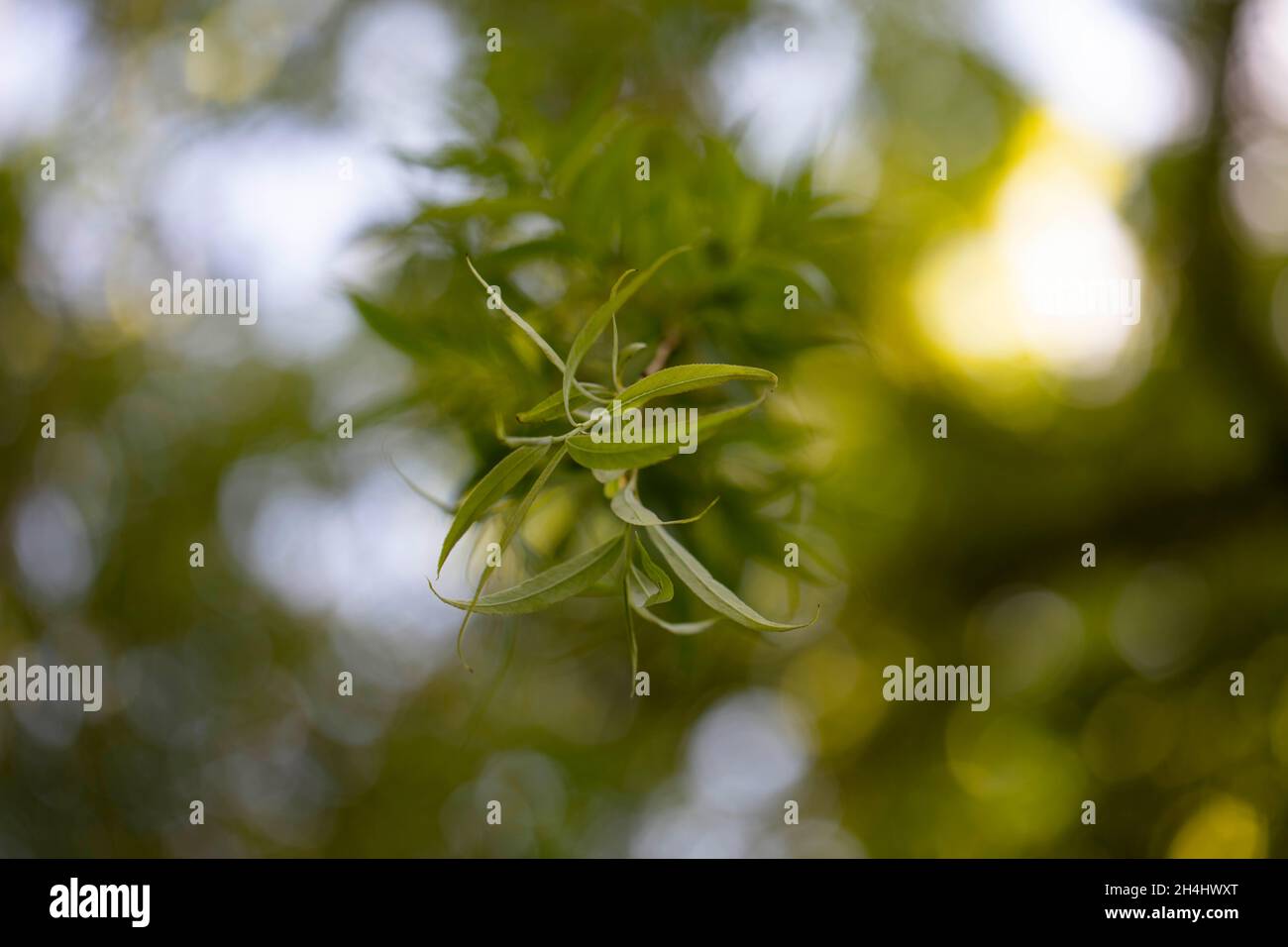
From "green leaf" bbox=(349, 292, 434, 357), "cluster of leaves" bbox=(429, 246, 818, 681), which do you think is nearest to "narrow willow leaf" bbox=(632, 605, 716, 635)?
"cluster of leaves" bbox=(429, 246, 818, 681)

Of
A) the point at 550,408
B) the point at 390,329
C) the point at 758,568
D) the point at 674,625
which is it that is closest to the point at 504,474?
the point at 550,408

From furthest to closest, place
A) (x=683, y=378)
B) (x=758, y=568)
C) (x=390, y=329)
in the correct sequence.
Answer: (x=758, y=568)
(x=390, y=329)
(x=683, y=378)

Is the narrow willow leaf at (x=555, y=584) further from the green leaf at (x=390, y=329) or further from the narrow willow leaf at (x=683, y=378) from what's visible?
the green leaf at (x=390, y=329)

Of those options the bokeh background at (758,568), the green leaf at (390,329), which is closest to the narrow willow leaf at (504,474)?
the green leaf at (390,329)

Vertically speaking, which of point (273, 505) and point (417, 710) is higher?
point (273, 505)

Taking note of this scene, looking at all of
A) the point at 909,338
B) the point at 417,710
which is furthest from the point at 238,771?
the point at 909,338

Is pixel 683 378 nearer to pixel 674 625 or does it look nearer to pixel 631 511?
pixel 631 511

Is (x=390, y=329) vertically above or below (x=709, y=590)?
above
